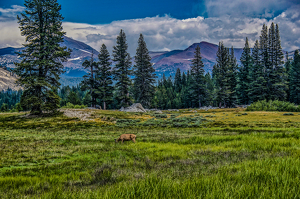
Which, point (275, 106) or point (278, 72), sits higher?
point (278, 72)

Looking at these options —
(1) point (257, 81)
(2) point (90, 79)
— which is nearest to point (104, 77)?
(2) point (90, 79)

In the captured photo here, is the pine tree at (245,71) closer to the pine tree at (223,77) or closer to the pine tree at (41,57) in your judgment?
the pine tree at (223,77)

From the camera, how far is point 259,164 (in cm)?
367

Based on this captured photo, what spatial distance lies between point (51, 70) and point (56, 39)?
5.74 metres

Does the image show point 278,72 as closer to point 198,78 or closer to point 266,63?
point 266,63

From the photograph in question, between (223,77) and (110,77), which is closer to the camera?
(110,77)

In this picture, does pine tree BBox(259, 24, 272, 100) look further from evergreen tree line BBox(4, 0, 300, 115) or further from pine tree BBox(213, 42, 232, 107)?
pine tree BBox(213, 42, 232, 107)

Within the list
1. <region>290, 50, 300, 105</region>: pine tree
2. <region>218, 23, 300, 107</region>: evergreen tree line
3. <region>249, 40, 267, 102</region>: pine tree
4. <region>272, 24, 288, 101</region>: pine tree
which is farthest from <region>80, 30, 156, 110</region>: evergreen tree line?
<region>290, 50, 300, 105</region>: pine tree

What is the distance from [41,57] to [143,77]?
106 ft

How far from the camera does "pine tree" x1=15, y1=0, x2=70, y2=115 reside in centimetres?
2725

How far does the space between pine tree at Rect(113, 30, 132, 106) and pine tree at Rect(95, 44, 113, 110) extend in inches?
83.9

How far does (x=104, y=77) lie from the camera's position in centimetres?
5153

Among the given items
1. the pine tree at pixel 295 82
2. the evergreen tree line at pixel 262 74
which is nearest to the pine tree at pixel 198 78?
the evergreen tree line at pixel 262 74

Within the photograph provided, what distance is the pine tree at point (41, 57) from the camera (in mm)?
27250
